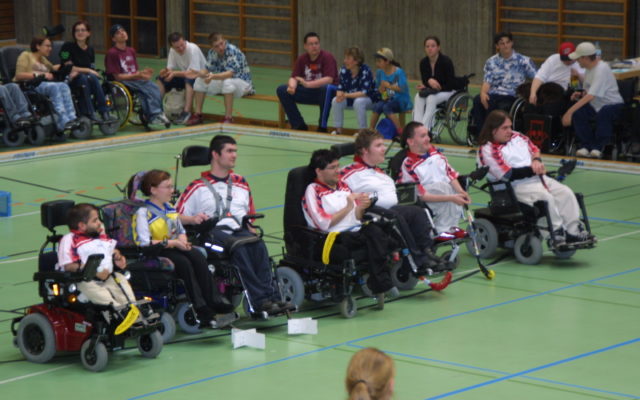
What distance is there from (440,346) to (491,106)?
7.15 m

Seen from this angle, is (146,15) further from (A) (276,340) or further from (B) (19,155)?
(A) (276,340)

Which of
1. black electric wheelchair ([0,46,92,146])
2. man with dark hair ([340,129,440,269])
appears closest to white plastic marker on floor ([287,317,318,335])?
man with dark hair ([340,129,440,269])

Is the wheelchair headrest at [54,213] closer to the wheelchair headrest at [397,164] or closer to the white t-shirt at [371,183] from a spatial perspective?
the white t-shirt at [371,183]

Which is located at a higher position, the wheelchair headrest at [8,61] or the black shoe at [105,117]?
the wheelchair headrest at [8,61]

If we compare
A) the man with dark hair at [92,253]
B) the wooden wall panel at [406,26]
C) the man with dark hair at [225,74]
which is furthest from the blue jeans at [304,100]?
the man with dark hair at [92,253]

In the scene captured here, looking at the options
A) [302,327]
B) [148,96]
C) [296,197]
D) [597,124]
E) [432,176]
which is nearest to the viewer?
[302,327]

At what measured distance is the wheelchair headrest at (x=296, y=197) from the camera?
26.7ft

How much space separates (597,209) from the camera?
1112 centimetres

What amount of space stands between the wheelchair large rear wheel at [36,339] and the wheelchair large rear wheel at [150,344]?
51 cm

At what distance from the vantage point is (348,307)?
7.92 m

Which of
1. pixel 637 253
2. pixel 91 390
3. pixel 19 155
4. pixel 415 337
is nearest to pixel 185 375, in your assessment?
pixel 91 390

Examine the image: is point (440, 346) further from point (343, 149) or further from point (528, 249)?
point (528, 249)

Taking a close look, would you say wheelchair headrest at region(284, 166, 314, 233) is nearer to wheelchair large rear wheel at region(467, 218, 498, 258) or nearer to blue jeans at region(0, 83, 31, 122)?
wheelchair large rear wheel at region(467, 218, 498, 258)

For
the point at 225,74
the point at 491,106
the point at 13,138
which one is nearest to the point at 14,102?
the point at 13,138
